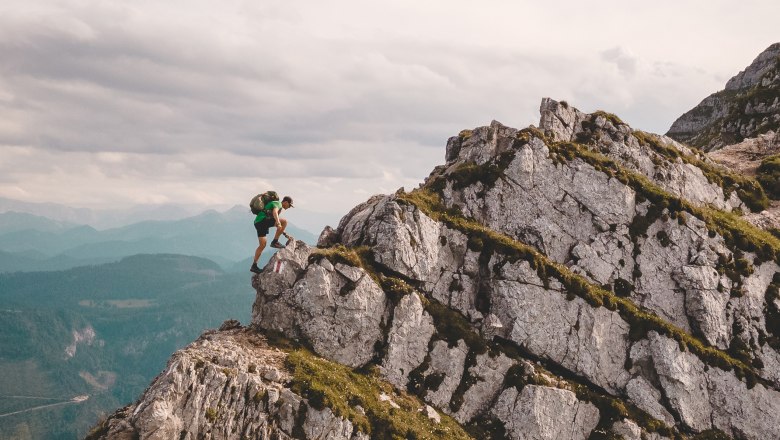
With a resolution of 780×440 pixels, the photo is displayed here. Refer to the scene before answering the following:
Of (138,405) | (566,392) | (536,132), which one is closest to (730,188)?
(536,132)

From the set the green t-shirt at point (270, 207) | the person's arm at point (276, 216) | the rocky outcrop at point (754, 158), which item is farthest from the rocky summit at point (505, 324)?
the rocky outcrop at point (754, 158)

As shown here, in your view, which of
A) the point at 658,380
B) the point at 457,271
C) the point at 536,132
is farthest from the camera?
the point at 536,132

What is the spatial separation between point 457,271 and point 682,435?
21.0 m

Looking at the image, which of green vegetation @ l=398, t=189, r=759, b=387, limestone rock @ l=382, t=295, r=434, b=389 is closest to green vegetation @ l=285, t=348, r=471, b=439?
limestone rock @ l=382, t=295, r=434, b=389

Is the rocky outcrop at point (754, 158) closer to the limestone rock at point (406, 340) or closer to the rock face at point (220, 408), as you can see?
the limestone rock at point (406, 340)

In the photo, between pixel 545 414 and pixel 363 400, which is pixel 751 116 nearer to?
pixel 545 414

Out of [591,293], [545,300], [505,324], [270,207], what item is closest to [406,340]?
[505,324]

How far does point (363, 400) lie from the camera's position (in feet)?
111

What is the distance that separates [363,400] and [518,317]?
1503 centimetres

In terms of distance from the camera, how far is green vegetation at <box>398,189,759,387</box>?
Answer: 41.4 meters

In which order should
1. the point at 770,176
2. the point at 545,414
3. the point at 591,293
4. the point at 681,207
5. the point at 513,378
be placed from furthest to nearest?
the point at 770,176 → the point at 681,207 → the point at 591,293 → the point at 513,378 → the point at 545,414

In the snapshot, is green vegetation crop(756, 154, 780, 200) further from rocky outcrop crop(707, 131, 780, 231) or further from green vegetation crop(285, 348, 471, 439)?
green vegetation crop(285, 348, 471, 439)

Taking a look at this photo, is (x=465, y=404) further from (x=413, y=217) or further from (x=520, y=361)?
(x=413, y=217)

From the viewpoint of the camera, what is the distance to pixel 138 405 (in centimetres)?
2958
